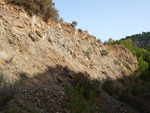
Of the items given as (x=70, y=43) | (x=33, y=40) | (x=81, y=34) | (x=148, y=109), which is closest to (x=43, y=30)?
(x=33, y=40)

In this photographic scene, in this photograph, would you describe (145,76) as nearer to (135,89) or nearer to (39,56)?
(135,89)

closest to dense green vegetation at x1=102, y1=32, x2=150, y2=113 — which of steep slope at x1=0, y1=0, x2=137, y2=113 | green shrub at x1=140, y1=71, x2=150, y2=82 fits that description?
green shrub at x1=140, y1=71, x2=150, y2=82

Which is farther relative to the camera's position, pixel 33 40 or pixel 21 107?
pixel 33 40

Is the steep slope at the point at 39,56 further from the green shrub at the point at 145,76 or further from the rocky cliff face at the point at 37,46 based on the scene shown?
the green shrub at the point at 145,76

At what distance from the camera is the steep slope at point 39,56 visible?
16.2 feet

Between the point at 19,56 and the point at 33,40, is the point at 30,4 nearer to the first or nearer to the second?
the point at 33,40

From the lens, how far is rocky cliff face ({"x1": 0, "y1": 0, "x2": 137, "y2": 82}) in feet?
20.6

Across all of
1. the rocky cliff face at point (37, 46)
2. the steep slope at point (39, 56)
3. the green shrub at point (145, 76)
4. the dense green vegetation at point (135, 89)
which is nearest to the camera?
the steep slope at point (39, 56)

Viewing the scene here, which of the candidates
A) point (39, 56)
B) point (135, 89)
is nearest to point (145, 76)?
point (135, 89)

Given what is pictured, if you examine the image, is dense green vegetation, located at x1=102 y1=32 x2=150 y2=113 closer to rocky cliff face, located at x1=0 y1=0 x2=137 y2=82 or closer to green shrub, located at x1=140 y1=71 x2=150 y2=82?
green shrub, located at x1=140 y1=71 x2=150 y2=82

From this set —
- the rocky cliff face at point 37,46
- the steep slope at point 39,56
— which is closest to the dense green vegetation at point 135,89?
the steep slope at point 39,56

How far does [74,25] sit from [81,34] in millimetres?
1442

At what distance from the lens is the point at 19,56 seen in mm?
6629

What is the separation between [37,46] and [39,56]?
795 mm
